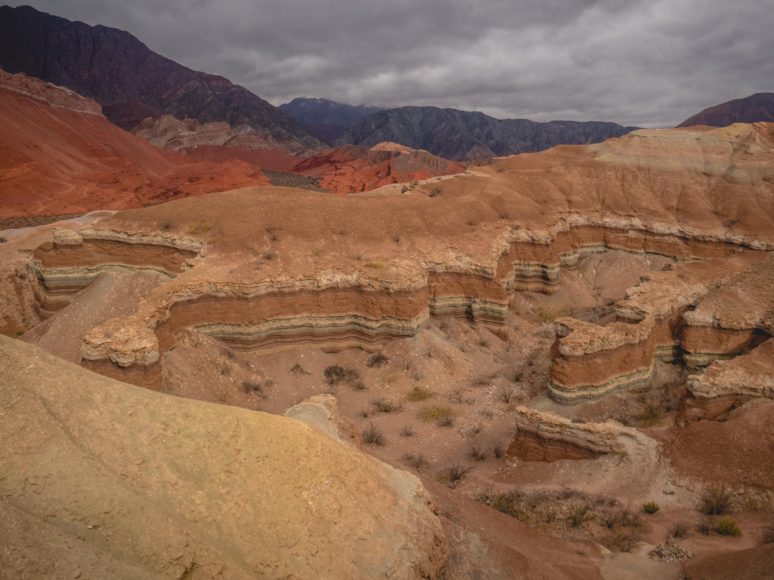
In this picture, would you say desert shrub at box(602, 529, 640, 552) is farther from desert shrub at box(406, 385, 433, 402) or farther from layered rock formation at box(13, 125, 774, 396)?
desert shrub at box(406, 385, 433, 402)

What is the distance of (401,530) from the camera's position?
6.91 metres

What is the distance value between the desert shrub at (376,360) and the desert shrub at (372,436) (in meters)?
3.57

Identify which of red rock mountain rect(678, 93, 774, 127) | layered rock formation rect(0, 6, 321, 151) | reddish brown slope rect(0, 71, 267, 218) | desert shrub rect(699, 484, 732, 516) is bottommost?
desert shrub rect(699, 484, 732, 516)

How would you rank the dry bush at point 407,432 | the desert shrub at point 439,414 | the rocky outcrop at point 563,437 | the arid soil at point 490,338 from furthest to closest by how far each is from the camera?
the desert shrub at point 439,414 → the dry bush at point 407,432 → the rocky outcrop at point 563,437 → the arid soil at point 490,338

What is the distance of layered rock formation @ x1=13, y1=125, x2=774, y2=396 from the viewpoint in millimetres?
17172

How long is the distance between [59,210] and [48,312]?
30037 mm

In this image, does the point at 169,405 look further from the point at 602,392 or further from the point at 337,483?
the point at 602,392

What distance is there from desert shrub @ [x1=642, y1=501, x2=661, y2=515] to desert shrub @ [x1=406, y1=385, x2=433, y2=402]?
8432 mm

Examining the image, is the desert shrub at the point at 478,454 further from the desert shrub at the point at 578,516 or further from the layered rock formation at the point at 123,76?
the layered rock formation at the point at 123,76

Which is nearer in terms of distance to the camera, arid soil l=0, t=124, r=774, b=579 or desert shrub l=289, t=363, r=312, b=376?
arid soil l=0, t=124, r=774, b=579

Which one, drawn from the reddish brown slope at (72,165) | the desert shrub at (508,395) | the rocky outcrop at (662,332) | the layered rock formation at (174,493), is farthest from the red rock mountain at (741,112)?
the layered rock formation at (174,493)

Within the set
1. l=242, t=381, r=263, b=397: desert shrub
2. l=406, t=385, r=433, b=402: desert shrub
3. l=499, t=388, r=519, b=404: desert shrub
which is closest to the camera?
l=242, t=381, r=263, b=397: desert shrub

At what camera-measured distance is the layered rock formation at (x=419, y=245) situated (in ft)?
56.3

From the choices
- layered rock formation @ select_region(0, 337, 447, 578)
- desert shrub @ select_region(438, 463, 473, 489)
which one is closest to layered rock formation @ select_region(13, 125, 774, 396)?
desert shrub @ select_region(438, 463, 473, 489)
